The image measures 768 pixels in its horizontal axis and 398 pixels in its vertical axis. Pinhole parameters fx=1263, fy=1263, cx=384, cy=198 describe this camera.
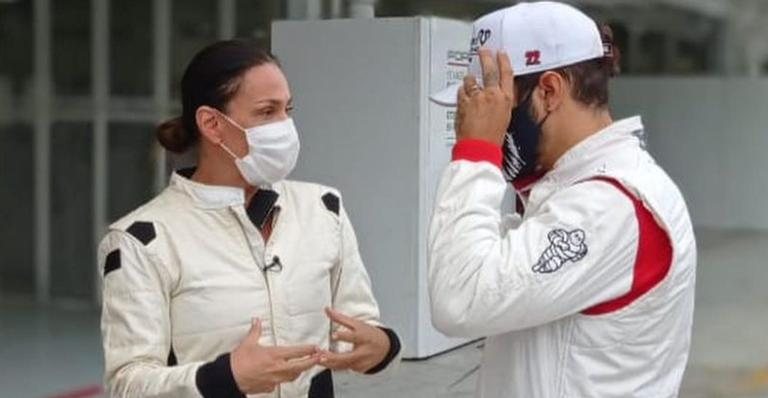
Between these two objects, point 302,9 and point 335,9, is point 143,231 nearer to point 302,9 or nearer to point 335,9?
point 302,9

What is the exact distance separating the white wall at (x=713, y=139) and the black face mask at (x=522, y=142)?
12761 millimetres

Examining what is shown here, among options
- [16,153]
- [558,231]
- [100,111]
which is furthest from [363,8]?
[558,231]

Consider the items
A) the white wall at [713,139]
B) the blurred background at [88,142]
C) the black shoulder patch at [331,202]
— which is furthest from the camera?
the white wall at [713,139]

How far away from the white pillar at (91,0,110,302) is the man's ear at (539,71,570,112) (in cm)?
775

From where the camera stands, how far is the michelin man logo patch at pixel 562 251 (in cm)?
194

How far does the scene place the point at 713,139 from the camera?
49.2ft

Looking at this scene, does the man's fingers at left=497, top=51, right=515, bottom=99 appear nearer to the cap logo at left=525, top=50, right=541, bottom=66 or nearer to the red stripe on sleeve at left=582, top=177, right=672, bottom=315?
the cap logo at left=525, top=50, right=541, bottom=66

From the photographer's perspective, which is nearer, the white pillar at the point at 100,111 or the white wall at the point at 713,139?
the white pillar at the point at 100,111

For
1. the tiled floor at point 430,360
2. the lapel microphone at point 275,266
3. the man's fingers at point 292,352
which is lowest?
the tiled floor at point 430,360

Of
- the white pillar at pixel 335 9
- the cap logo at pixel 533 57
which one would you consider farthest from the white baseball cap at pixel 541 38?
the white pillar at pixel 335 9

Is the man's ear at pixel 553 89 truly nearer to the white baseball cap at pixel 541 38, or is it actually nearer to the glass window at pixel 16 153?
the white baseball cap at pixel 541 38

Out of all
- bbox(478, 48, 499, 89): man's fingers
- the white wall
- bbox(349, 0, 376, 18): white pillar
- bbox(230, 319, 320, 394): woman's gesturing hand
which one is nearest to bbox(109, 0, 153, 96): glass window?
bbox(349, 0, 376, 18): white pillar

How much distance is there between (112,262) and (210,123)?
322mm

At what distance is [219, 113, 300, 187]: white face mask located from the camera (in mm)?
2350
